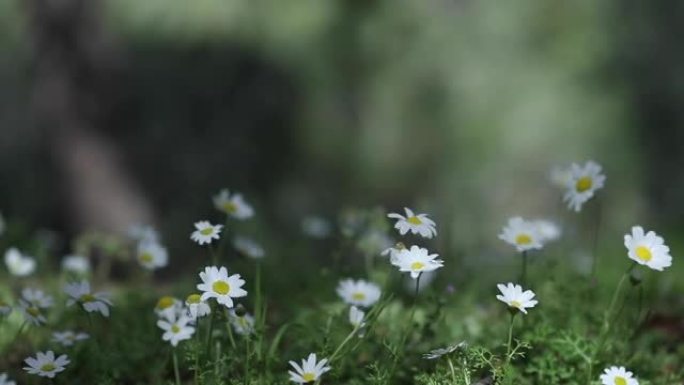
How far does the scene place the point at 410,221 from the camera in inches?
76.0

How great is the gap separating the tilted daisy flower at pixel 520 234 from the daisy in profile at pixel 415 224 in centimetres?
35

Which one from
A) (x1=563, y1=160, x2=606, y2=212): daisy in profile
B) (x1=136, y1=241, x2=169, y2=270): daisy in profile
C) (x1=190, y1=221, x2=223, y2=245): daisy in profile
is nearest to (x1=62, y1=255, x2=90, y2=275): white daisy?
(x1=136, y1=241, x2=169, y2=270): daisy in profile

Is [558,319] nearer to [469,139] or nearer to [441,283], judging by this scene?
[441,283]

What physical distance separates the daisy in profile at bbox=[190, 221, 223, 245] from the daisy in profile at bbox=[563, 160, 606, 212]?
2.79ft

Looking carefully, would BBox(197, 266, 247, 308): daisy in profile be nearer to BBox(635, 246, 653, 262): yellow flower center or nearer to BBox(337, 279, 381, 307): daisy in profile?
BBox(337, 279, 381, 307): daisy in profile

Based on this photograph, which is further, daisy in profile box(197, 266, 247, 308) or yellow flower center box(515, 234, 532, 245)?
yellow flower center box(515, 234, 532, 245)

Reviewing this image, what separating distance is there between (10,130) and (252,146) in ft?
7.78

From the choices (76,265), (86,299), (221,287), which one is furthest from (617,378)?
(76,265)

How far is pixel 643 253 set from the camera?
6.58 feet

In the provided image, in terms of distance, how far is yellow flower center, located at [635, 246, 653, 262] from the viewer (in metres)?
1.99

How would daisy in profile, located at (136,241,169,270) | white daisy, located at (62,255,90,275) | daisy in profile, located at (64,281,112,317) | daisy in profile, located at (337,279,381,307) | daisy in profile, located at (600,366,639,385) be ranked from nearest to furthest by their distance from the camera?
daisy in profile, located at (600,366,639,385) < daisy in profile, located at (64,281,112,317) < daisy in profile, located at (337,279,381,307) < daisy in profile, located at (136,241,169,270) < white daisy, located at (62,255,90,275)

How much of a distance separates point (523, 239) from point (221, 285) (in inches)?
30.9

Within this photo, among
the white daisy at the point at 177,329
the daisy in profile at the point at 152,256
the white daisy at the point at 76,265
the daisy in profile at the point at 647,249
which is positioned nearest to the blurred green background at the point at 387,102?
the white daisy at the point at 76,265

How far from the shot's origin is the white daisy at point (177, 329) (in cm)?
207
